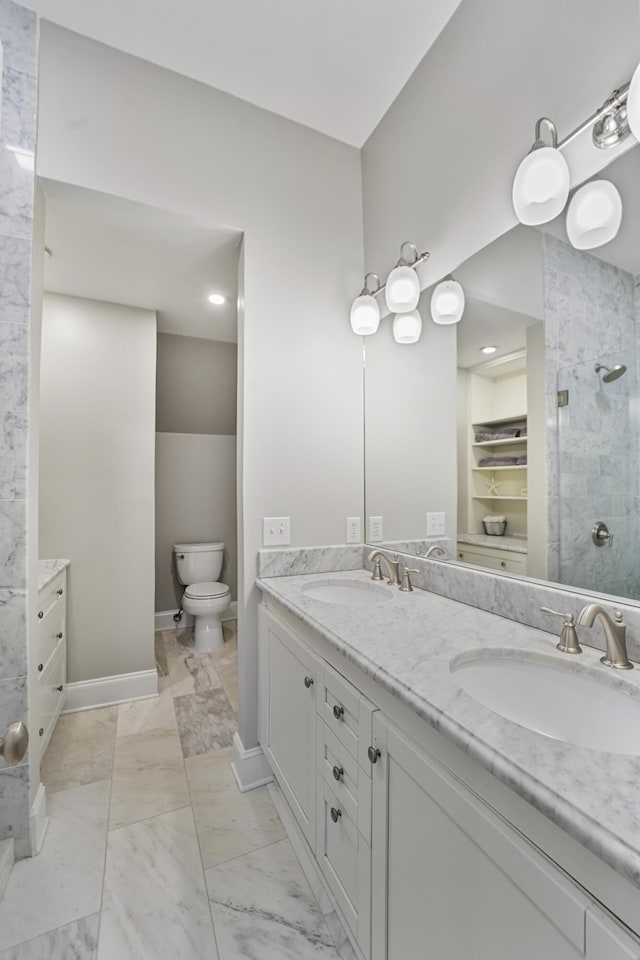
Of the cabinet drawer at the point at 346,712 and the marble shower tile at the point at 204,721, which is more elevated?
the cabinet drawer at the point at 346,712

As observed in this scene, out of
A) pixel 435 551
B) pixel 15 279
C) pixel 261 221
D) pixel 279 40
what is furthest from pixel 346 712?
pixel 279 40

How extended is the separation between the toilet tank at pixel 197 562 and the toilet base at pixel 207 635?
0.38 meters

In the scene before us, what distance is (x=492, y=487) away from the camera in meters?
1.31

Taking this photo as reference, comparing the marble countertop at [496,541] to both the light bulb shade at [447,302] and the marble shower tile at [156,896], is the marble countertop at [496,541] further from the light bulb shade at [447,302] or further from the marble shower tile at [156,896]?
the marble shower tile at [156,896]

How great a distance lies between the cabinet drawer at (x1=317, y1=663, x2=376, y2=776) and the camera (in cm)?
92

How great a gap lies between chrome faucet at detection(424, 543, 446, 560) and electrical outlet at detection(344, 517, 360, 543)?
0.40 meters

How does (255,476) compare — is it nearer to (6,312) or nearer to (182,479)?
(6,312)

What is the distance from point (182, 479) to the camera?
3.67m

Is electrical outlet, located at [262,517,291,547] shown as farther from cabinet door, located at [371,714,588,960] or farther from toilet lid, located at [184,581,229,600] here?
toilet lid, located at [184,581,229,600]

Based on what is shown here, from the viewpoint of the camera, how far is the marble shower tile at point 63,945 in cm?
108

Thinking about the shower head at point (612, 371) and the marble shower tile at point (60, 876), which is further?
the marble shower tile at point (60, 876)

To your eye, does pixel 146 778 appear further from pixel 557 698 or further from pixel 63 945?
pixel 557 698

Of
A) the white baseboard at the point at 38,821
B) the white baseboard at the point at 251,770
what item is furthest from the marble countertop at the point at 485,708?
the white baseboard at the point at 38,821

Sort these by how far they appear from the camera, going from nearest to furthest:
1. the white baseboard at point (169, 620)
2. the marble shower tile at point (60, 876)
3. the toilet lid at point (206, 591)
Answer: the marble shower tile at point (60, 876) → the toilet lid at point (206, 591) → the white baseboard at point (169, 620)
